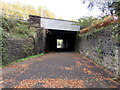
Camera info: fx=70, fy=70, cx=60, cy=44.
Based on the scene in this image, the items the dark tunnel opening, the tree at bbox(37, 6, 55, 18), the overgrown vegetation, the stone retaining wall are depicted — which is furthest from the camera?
the tree at bbox(37, 6, 55, 18)

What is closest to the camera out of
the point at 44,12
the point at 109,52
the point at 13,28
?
the point at 109,52

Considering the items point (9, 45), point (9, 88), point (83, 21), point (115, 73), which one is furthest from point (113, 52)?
point (9, 45)

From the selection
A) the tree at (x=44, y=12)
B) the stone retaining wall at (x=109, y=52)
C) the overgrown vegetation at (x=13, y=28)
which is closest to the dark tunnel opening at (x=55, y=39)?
the overgrown vegetation at (x=13, y=28)

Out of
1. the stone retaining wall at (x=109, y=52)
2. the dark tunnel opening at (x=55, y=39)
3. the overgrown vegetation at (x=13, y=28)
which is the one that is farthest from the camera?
the dark tunnel opening at (x=55, y=39)

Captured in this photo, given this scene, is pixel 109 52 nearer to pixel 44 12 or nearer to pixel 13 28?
pixel 13 28

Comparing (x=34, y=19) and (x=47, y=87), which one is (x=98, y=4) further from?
(x=34, y=19)

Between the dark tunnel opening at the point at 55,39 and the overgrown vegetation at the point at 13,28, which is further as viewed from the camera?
the dark tunnel opening at the point at 55,39

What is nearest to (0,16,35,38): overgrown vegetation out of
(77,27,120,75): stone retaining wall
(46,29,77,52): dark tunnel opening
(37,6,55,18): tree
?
(46,29,77,52): dark tunnel opening

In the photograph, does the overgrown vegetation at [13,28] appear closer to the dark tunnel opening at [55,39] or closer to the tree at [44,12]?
the dark tunnel opening at [55,39]

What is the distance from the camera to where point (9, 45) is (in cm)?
465

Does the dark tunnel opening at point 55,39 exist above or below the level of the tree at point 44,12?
below

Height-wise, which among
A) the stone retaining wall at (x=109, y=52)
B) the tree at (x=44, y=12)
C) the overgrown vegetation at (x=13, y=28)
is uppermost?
the tree at (x=44, y=12)

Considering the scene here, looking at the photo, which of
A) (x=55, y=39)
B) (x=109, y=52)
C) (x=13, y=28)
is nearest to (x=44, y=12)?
(x=55, y=39)

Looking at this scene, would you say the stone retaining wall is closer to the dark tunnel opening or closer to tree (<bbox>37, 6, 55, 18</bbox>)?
the dark tunnel opening
